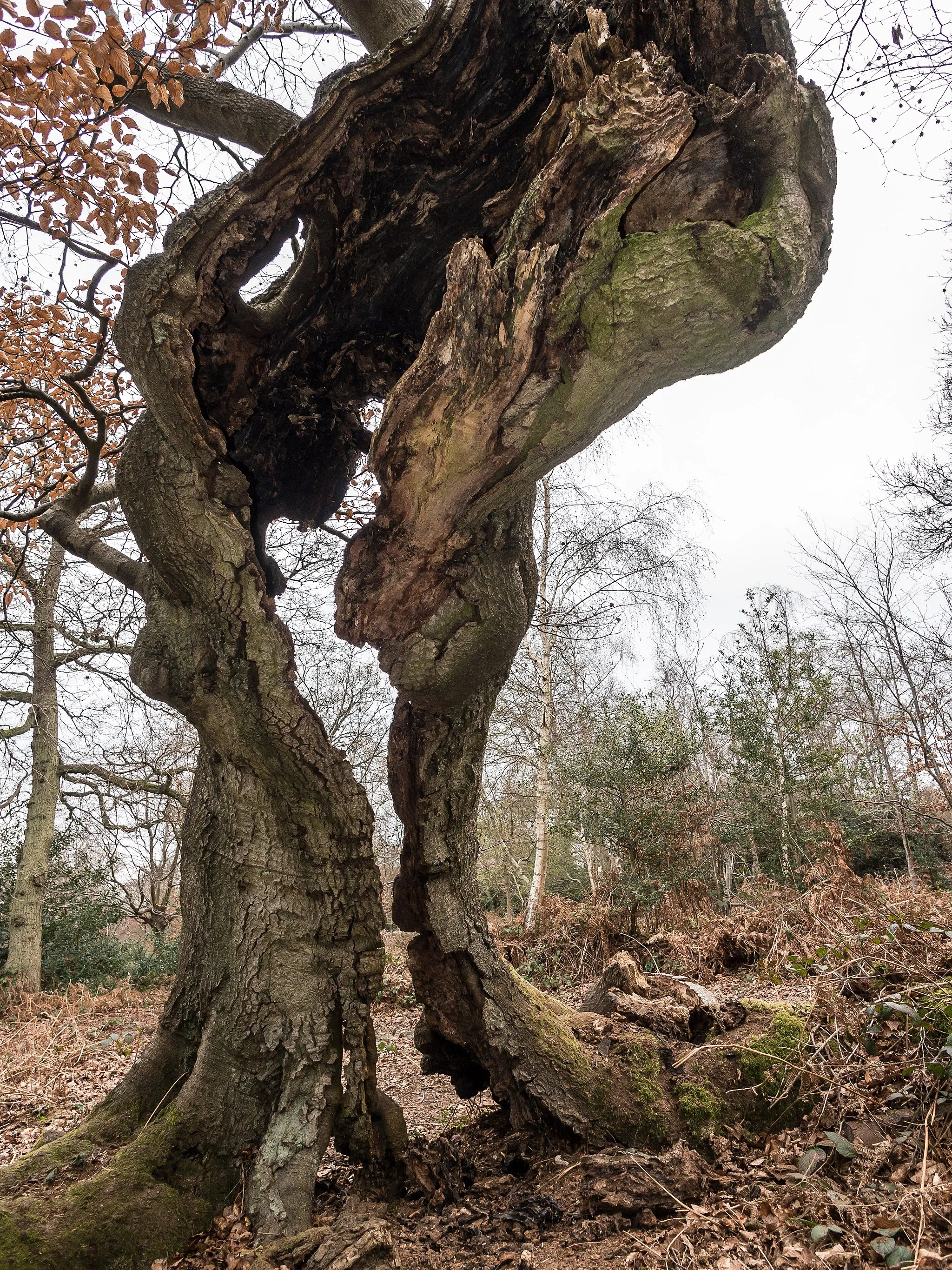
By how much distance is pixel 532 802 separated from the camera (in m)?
17.7

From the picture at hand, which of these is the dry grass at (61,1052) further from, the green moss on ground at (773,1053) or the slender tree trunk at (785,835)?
the slender tree trunk at (785,835)

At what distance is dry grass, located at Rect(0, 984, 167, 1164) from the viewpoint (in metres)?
5.05

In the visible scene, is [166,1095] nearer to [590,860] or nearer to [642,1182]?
[642,1182]

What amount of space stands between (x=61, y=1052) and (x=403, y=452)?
7.51m

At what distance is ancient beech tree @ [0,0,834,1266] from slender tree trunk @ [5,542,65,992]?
8306 millimetres

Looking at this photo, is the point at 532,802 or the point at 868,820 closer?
the point at 868,820

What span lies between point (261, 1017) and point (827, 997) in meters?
2.54

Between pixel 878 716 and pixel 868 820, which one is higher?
pixel 878 716

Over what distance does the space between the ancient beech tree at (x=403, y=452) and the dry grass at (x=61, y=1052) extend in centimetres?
132

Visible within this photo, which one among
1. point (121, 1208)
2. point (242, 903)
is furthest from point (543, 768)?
point (121, 1208)

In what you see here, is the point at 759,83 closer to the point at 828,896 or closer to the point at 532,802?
the point at 828,896

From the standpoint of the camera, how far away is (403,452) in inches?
105

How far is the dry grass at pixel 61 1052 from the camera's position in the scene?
16.6ft

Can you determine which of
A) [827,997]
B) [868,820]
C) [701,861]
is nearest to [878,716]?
[868,820]
